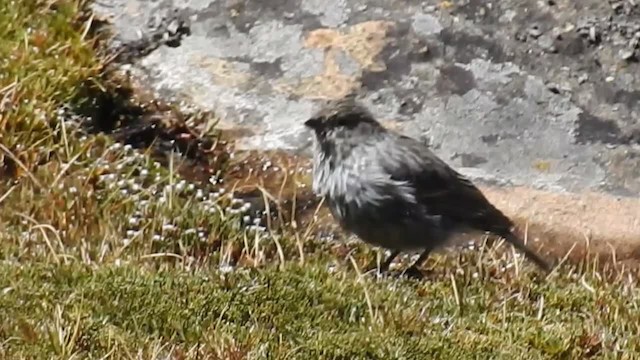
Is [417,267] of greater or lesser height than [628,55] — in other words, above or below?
below

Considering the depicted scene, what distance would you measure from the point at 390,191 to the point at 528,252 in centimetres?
86

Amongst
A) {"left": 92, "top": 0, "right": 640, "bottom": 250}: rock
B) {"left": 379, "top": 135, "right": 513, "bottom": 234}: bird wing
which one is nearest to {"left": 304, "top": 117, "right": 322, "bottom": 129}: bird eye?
{"left": 379, "top": 135, "right": 513, "bottom": 234}: bird wing

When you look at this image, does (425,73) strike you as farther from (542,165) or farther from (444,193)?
(444,193)

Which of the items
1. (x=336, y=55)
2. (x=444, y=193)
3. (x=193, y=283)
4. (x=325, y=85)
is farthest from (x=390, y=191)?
(x=336, y=55)

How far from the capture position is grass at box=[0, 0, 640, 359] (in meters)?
5.38

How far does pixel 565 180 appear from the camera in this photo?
27.1 feet

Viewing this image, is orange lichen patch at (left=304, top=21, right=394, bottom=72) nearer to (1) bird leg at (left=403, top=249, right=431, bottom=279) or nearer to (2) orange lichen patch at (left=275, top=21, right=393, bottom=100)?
(2) orange lichen patch at (left=275, top=21, right=393, bottom=100)

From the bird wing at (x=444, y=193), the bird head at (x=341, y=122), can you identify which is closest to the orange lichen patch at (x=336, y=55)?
the bird head at (x=341, y=122)

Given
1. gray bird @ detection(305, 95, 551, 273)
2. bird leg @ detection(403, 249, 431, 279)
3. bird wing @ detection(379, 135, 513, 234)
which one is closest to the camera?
bird leg @ detection(403, 249, 431, 279)

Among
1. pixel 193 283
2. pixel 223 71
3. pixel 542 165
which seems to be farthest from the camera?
pixel 223 71

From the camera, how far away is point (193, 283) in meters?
5.89

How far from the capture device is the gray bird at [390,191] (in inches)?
276

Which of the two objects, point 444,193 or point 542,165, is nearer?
point 444,193

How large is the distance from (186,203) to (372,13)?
8.57 feet
